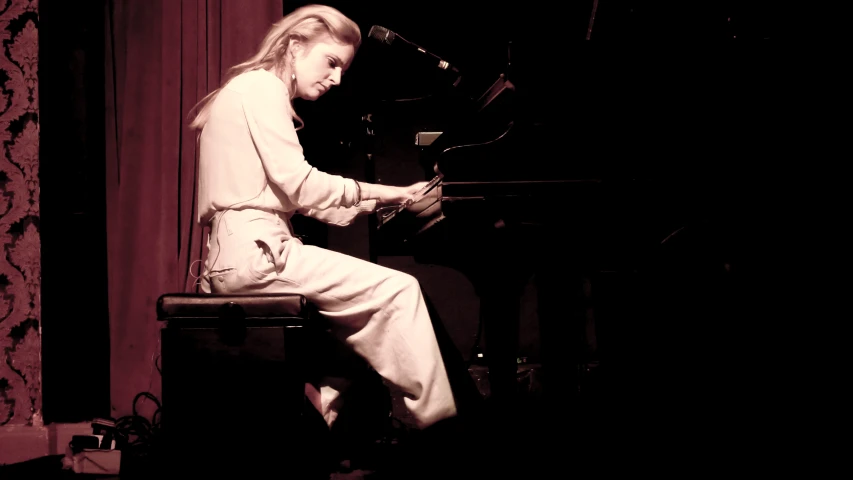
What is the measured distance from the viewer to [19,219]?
262 centimetres

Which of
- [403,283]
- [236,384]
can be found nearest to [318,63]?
[403,283]

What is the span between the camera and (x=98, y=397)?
2689 millimetres

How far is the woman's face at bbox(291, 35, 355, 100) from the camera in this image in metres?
1.96

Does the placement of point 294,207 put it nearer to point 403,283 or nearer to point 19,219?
point 403,283

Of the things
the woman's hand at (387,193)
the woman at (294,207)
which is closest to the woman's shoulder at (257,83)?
the woman at (294,207)

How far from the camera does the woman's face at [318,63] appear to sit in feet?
6.41

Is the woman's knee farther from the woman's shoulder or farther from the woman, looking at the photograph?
the woman's shoulder

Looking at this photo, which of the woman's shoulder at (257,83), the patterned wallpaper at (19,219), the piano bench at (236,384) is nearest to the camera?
the piano bench at (236,384)

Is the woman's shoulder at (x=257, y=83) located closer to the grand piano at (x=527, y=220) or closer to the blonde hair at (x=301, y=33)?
the blonde hair at (x=301, y=33)

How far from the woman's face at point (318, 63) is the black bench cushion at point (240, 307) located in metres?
0.73

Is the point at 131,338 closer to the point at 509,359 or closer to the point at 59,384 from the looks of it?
the point at 59,384

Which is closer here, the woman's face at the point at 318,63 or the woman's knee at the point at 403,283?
the woman's knee at the point at 403,283

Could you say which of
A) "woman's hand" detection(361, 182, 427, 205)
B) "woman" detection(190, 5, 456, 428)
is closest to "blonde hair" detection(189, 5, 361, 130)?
"woman" detection(190, 5, 456, 428)

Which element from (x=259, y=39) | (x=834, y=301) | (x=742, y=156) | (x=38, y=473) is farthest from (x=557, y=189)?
(x=38, y=473)
